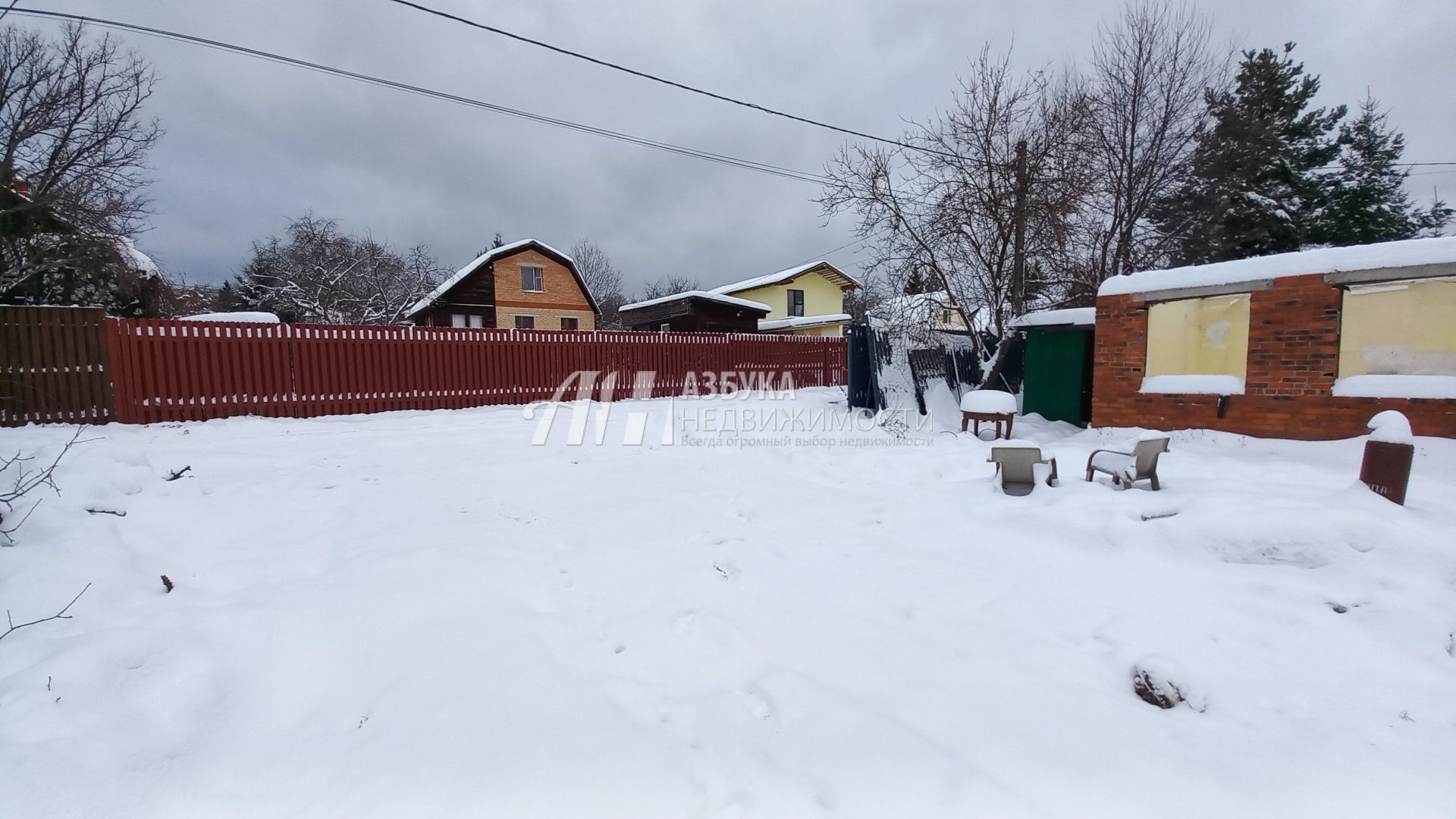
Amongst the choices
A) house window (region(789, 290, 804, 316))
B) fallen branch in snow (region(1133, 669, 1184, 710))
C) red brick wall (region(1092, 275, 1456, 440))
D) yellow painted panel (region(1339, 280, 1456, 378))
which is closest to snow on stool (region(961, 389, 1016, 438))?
red brick wall (region(1092, 275, 1456, 440))

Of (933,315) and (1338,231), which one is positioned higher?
(1338,231)

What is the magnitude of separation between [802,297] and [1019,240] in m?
21.3

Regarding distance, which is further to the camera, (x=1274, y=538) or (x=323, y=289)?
(x=323, y=289)

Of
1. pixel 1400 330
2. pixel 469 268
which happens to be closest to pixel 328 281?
pixel 469 268

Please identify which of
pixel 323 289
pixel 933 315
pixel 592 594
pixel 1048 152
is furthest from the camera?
pixel 323 289

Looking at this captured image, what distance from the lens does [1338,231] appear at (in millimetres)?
14703

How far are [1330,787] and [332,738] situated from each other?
3.45m

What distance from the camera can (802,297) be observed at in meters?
30.2

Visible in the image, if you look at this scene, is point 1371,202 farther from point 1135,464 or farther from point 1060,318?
point 1135,464

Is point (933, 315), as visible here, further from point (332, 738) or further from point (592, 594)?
point (332, 738)

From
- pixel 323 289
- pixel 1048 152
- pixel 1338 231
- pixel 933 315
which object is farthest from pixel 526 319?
pixel 1338 231

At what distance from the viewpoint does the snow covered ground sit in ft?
5.89

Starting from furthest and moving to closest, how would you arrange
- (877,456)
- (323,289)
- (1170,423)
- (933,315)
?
(323,289)
(933,315)
(1170,423)
(877,456)

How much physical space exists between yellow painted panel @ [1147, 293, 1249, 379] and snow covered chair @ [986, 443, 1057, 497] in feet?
12.5
